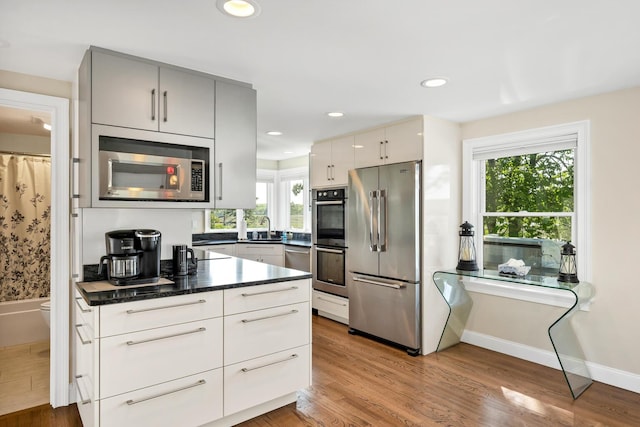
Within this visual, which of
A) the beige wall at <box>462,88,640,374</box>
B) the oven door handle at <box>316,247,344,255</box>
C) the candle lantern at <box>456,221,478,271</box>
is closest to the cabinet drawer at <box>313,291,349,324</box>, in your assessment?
the oven door handle at <box>316,247,344,255</box>

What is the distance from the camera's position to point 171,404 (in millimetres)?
2064

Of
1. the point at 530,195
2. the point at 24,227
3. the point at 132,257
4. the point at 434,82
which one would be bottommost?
the point at 132,257

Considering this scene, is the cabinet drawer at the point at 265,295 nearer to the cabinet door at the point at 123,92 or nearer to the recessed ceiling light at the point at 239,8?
the cabinet door at the point at 123,92

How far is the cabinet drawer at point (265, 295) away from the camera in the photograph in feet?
7.48

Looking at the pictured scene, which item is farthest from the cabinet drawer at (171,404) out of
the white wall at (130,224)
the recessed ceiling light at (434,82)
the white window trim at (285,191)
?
the white window trim at (285,191)

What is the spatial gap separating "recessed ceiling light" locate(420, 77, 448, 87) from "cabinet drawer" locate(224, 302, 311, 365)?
179 centimetres

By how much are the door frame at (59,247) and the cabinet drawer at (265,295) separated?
4.16 ft

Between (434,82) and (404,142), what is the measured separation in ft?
3.35

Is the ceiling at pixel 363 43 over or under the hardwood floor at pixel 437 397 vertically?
over

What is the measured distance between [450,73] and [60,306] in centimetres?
311

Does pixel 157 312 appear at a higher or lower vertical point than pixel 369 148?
lower

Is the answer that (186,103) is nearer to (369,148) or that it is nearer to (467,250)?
(369,148)

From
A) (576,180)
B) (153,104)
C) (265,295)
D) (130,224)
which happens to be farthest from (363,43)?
(576,180)

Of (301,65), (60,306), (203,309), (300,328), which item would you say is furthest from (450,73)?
(60,306)
